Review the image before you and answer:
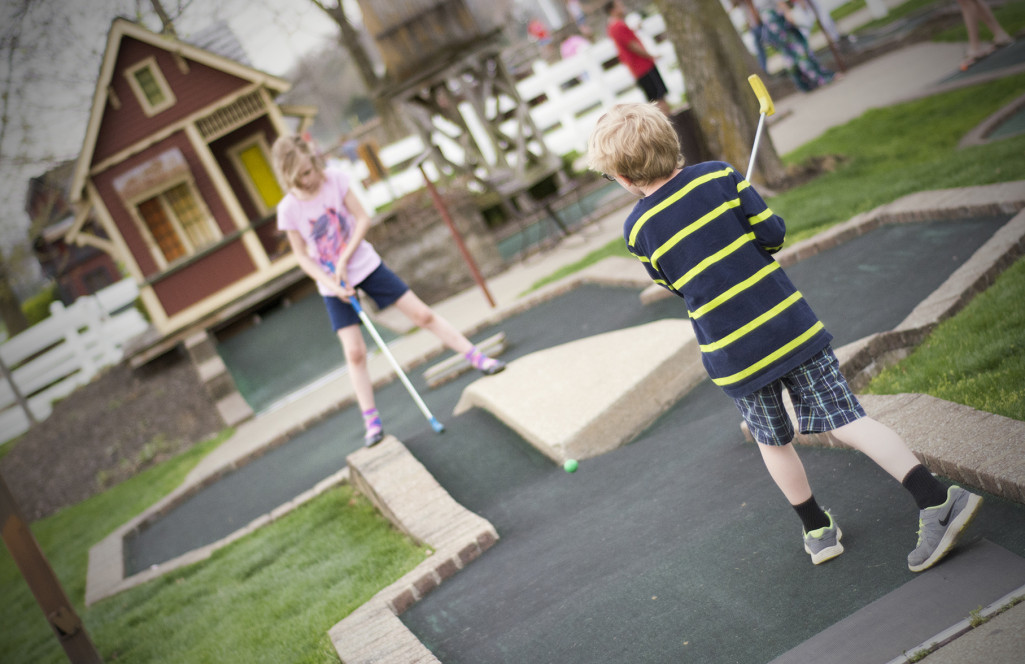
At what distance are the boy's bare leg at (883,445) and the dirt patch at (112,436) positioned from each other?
31.1 feet

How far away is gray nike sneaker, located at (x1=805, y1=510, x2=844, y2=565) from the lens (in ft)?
8.75

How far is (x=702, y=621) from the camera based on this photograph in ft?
8.92

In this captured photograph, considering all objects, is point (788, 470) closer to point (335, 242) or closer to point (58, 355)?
point (335, 242)

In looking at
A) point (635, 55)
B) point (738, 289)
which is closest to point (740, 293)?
point (738, 289)

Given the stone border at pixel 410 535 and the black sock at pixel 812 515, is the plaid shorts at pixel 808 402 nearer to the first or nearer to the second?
the black sock at pixel 812 515

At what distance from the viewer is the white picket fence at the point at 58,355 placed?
17.8 metres

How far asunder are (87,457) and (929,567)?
1158 cm

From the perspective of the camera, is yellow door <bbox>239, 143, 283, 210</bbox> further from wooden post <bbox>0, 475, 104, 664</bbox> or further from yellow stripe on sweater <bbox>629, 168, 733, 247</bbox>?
yellow stripe on sweater <bbox>629, 168, 733, 247</bbox>

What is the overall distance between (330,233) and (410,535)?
2220 mm

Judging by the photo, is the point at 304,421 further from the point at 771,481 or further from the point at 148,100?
the point at 148,100

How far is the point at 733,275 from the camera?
2561 mm

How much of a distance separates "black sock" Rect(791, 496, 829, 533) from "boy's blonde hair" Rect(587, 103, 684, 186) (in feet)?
3.68

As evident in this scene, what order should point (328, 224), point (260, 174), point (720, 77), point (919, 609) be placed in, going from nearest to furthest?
1. point (919, 609)
2. point (328, 224)
3. point (720, 77)
4. point (260, 174)

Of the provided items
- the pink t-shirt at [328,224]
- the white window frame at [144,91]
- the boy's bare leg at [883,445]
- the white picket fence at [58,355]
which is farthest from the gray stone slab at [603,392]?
the white picket fence at [58,355]
